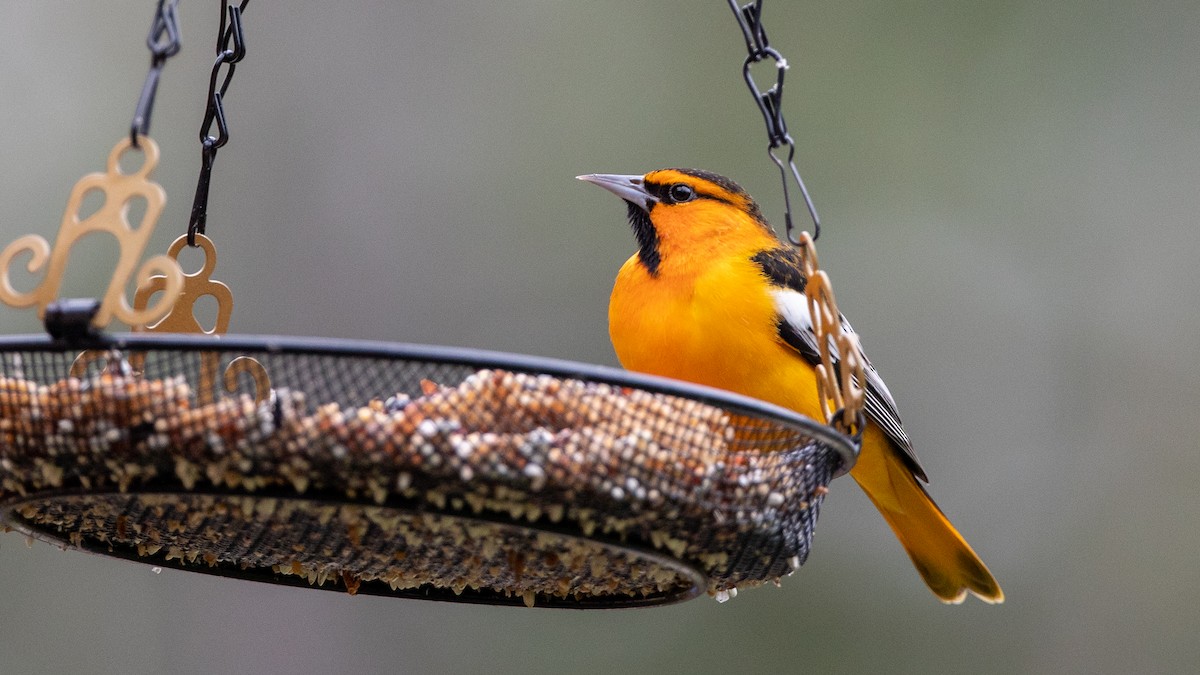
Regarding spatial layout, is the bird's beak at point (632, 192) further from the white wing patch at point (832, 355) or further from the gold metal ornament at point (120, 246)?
the gold metal ornament at point (120, 246)

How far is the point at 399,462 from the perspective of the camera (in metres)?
2.30

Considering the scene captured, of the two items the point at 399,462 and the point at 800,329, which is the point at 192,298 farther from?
the point at 800,329

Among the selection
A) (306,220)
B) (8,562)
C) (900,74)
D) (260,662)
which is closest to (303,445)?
(260,662)

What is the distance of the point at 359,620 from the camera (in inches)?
304

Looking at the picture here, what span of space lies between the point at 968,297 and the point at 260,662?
5.85m

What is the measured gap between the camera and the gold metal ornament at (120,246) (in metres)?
2.21

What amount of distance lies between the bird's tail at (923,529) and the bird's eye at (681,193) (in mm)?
1051

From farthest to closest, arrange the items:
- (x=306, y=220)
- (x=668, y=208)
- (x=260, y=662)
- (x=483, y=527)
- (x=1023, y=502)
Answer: (x=1023, y=502)
(x=306, y=220)
(x=260, y=662)
(x=668, y=208)
(x=483, y=527)

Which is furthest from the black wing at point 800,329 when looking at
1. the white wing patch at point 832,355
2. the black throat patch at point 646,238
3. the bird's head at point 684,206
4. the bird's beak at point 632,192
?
the bird's beak at point 632,192

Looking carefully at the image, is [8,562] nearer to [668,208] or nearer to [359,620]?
[359,620]

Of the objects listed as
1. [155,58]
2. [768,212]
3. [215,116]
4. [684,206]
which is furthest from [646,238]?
[768,212]

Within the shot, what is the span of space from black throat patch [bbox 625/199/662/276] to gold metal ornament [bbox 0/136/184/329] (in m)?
2.04

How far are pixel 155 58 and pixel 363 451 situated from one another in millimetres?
879

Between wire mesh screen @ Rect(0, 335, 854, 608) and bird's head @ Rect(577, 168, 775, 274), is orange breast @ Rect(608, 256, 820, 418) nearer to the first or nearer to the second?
bird's head @ Rect(577, 168, 775, 274)
